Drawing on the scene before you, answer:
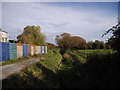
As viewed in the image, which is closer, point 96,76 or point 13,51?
point 96,76

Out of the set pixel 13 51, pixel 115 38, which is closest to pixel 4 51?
pixel 13 51

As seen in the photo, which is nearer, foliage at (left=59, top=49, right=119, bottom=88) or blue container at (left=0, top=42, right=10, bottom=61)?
foliage at (left=59, top=49, right=119, bottom=88)

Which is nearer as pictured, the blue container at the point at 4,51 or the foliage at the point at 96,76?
the foliage at the point at 96,76

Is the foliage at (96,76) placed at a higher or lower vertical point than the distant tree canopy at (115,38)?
lower

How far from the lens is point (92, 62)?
6.00 metres

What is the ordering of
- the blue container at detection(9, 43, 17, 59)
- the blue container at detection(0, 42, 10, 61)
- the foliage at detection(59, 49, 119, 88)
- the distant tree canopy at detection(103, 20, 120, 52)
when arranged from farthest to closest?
the blue container at detection(9, 43, 17, 59)
the blue container at detection(0, 42, 10, 61)
the distant tree canopy at detection(103, 20, 120, 52)
the foliage at detection(59, 49, 119, 88)

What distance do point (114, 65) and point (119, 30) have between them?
6.51ft

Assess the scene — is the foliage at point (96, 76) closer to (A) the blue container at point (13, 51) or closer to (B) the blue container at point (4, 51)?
(B) the blue container at point (4, 51)

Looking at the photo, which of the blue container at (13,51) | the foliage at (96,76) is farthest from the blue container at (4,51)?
the foliage at (96,76)

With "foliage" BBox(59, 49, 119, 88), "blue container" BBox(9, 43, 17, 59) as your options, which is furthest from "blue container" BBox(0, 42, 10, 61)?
"foliage" BBox(59, 49, 119, 88)

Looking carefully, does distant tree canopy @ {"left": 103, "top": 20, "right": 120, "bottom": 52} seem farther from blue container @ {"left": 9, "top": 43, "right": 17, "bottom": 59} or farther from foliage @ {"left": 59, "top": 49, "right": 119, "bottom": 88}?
blue container @ {"left": 9, "top": 43, "right": 17, "bottom": 59}

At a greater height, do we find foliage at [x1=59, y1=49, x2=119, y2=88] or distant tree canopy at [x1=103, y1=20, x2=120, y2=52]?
distant tree canopy at [x1=103, y1=20, x2=120, y2=52]

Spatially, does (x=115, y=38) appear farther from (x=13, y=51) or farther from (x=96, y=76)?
(x=13, y=51)

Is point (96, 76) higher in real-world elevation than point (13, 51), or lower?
lower
